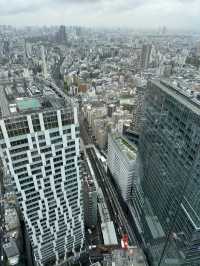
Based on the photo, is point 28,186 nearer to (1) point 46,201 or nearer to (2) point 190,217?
(1) point 46,201

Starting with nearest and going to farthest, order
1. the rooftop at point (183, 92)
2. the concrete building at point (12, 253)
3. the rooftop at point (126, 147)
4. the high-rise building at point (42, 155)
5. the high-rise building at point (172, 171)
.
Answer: the high-rise building at point (42, 155)
the rooftop at point (183, 92)
the high-rise building at point (172, 171)
the concrete building at point (12, 253)
the rooftop at point (126, 147)

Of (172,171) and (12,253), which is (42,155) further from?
(12,253)

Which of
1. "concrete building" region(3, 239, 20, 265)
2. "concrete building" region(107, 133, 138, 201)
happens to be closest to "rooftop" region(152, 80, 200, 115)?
"concrete building" region(107, 133, 138, 201)

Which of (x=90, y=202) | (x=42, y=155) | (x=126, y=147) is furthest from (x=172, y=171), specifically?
(x=126, y=147)

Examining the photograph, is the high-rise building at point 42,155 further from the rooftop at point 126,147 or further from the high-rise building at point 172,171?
the rooftop at point 126,147

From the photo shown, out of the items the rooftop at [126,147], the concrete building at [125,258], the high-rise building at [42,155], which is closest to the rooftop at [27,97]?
the high-rise building at [42,155]

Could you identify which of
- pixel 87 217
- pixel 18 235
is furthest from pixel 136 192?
pixel 18 235

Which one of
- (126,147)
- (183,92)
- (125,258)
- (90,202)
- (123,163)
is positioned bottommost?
(125,258)
